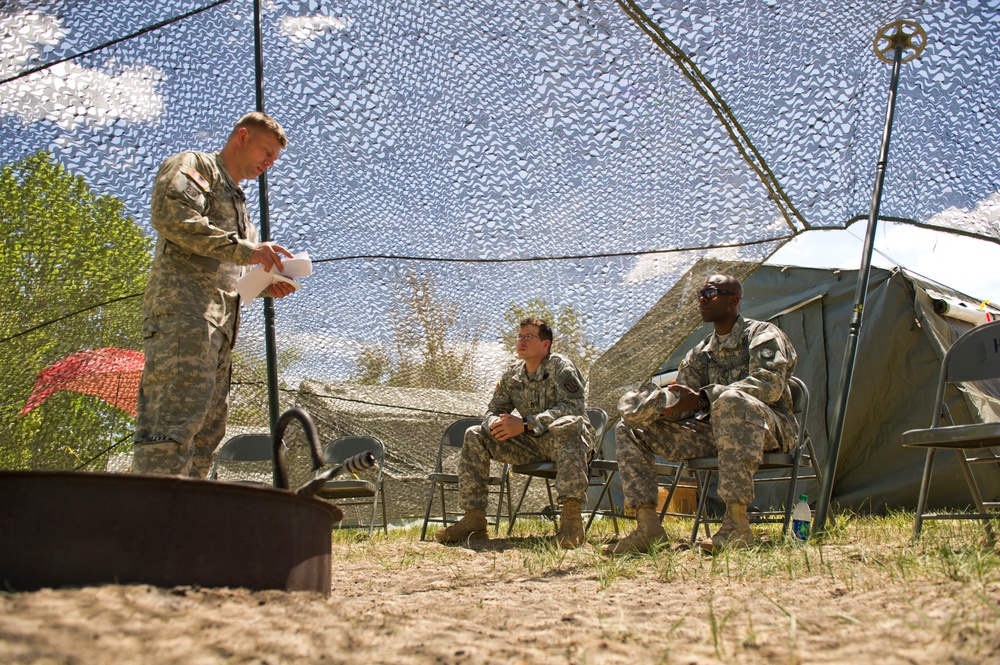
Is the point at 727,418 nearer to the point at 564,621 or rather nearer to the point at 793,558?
the point at 793,558

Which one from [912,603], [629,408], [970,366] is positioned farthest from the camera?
[629,408]

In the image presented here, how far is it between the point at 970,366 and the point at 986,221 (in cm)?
99

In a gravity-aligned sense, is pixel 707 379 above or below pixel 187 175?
below

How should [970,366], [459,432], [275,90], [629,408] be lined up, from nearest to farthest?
1. [970,366]
2. [629,408]
3. [275,90]
4. [459,432]

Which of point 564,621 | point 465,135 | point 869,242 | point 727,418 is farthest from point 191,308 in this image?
point 869,242

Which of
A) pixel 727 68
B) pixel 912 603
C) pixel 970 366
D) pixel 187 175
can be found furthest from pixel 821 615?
pixel 727 68

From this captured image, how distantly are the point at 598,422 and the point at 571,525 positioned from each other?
1278mm

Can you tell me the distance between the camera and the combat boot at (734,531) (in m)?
3.22

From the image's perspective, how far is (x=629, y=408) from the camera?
149 inches

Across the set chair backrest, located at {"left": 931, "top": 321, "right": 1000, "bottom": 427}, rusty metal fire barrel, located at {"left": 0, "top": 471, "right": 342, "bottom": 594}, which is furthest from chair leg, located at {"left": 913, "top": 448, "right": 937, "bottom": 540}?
rusty metal fire barrel, located at {"left": 0, "top": 471, "right": 342, "bottom": 594}

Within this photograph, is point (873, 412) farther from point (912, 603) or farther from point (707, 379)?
point (912, 603)

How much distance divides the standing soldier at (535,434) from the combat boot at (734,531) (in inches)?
39.7

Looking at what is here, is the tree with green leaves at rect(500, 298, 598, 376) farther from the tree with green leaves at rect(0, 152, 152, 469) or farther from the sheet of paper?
the sheet of paper

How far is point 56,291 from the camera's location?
14.2ft
